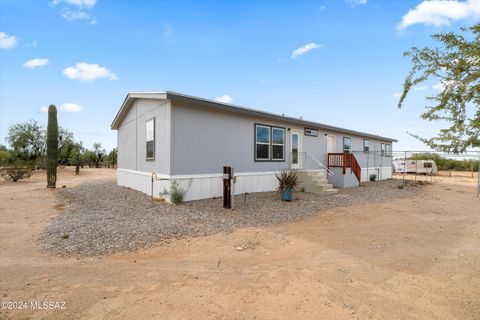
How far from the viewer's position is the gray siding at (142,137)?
866 centimetres

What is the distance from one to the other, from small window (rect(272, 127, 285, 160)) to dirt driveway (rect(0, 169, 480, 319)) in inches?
243

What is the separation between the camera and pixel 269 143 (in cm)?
1159

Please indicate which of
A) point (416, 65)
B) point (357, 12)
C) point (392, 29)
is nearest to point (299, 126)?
point (357, 12)

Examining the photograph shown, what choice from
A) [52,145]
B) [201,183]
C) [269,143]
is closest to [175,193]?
[201,183]

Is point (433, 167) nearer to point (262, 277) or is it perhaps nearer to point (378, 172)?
point (378, 172)

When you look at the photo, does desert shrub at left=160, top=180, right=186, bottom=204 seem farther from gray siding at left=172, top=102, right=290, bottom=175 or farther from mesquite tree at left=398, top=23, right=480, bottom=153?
mesquite tree at left=398, top=23, right=480, bottom=153

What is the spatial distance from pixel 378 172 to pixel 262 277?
794 inches

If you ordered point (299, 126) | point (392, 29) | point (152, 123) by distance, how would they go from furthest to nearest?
point (299, 126)
point (152, 123)
point (392, 29)

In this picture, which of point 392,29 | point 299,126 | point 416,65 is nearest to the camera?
point 416,65

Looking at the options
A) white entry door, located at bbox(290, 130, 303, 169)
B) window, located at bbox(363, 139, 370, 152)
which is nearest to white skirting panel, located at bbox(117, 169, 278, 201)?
white entry door, located at bbox(290, 130, 303, 169)

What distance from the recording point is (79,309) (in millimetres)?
2721

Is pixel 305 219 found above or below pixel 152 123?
below

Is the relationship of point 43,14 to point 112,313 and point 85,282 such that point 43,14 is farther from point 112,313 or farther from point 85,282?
point 112,313

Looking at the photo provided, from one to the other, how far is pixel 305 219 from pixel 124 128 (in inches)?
436
